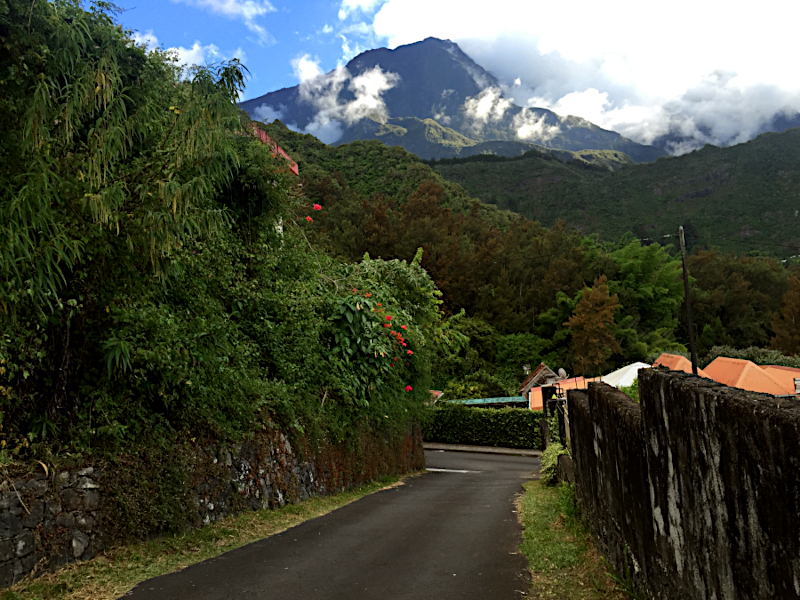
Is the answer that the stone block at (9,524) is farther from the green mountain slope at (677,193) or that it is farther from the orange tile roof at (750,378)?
the green mountain slope at (677,193)

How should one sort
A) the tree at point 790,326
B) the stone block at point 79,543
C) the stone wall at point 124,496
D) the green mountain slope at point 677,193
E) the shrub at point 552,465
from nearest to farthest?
the stone wall at point 124,496, the stone block at point 79,543, the shrub at point 552,465, the tree at point 790,326, the green mountain slope at point 677,193

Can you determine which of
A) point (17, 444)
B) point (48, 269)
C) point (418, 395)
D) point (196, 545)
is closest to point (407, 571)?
point (196, 545)

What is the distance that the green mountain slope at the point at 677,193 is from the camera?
3285 inches

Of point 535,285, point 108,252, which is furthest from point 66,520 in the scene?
point 535,285

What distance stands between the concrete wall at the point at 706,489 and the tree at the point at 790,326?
55.6 m

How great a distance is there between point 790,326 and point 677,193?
4773cm

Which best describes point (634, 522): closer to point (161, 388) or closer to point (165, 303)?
point (161, 388)

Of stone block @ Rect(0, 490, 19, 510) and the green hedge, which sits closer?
stone block @ Rect(0, 490, 19, 510)

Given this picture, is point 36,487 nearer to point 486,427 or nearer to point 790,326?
point 486,427

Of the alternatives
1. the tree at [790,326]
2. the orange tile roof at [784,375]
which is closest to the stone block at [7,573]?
the orange tile roof at [784,375]

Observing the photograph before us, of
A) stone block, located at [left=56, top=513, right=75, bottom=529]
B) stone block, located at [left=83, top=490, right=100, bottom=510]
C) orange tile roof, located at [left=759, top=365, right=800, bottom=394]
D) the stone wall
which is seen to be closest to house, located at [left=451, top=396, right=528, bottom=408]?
orange tile roof, located at [left=759, top=365, right=800, bottom=394]

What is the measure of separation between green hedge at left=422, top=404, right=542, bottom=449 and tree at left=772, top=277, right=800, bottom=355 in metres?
29.9

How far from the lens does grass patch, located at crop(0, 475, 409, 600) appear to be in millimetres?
5438

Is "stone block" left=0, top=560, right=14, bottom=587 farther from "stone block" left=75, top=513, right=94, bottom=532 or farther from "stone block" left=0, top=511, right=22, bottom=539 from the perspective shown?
"stone block" left=75, top=513, right=94, bottom=532
